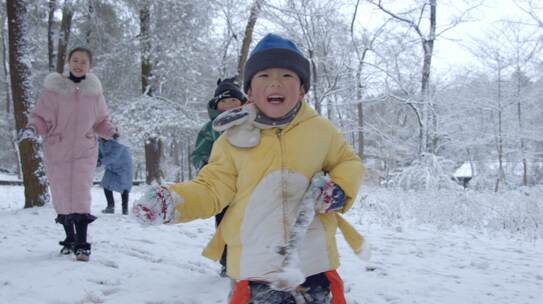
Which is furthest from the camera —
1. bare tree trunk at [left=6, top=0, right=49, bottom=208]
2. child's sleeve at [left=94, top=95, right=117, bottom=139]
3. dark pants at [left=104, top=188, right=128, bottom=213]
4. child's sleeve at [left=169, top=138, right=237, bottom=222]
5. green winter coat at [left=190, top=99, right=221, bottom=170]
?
dark pants at [left=104, top=188, right=128, bottom=213]

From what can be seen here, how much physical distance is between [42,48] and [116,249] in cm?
1826

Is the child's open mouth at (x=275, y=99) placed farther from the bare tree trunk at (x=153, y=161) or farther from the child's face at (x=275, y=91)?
the bare tree trunk at (x=153, y=161)

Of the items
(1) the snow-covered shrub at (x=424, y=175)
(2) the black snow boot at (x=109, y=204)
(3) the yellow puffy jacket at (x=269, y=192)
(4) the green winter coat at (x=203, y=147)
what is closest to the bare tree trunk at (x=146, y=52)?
(2) the black snow boot at (x=109, y=204)

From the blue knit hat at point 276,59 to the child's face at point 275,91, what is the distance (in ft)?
0.07

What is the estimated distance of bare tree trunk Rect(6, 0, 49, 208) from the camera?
6.94 meters

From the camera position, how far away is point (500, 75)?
26.1 m

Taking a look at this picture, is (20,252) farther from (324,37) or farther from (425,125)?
(324,37)

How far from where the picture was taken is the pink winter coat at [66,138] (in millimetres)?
3809

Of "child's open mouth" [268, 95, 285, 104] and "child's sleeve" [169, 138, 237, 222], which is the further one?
"child's open mouth" [268, 95, 285, 104]

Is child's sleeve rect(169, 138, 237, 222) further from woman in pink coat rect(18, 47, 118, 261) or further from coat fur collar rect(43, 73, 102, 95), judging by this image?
coat fur collar rect(43, 73, 102, 95)

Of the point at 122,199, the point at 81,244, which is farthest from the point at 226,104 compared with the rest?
the point at 122,199

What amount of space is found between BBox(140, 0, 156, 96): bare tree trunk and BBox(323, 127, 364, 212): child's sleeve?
473 inches

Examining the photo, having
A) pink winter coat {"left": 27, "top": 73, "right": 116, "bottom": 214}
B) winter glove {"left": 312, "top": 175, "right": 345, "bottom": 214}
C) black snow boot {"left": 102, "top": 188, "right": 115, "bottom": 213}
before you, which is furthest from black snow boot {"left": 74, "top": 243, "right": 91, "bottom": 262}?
black snow boot {"left": 102, "top": 188, "right": 115, "bottom": 213}

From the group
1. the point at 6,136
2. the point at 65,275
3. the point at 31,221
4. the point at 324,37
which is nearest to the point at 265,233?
the point at 65,275
